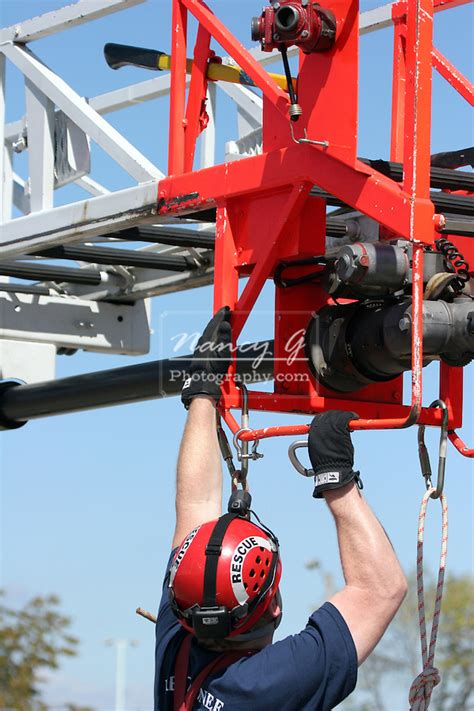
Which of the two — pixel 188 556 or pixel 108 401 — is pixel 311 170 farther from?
pixel 108 401

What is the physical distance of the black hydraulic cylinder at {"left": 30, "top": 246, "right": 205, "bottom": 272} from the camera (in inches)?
340

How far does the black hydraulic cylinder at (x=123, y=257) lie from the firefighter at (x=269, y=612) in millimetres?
3808

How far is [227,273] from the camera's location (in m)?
6.06

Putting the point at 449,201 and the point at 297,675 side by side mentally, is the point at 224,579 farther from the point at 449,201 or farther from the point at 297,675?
the point at 449,201

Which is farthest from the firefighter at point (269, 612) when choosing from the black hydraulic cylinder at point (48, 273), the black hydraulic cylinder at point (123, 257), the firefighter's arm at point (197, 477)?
the black hydraulic cylinder at point (48, 273)

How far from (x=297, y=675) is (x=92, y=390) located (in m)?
5.15

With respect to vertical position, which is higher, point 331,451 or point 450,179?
point 450,179

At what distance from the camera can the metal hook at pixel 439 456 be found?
16.6ft

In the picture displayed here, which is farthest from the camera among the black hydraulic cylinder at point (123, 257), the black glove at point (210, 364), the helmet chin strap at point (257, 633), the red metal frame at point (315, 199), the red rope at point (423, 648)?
the black hydraulic cylinder at point (123, 257)

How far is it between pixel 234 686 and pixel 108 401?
196 inches

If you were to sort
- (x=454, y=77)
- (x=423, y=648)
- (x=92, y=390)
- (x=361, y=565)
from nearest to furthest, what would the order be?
1. (x=361, y=565)
2. (x=423, y=648)
3. (x=454, y=77)
4. (x=92, y=390)

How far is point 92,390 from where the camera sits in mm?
9617

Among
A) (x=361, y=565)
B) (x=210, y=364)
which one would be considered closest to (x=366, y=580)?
(x=361, y=565)

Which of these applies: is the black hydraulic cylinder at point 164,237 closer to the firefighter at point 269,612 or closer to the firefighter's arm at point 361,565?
the firefighter at point 269,612
